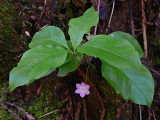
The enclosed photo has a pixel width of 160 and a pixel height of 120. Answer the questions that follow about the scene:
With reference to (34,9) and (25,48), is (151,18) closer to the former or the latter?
(34,9)

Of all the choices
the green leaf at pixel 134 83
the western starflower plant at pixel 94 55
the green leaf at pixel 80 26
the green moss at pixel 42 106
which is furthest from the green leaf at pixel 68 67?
the green moss at pixel 42 106

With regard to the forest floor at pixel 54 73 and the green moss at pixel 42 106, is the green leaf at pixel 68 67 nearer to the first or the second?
the forest floor at pixel 54 73

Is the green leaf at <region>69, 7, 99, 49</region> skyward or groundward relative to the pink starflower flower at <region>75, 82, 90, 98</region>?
skyward

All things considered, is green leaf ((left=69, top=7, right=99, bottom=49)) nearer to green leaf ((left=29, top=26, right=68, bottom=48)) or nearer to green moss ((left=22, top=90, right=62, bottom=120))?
green leaf ((left=29, top=26, right=68, bottom=48))

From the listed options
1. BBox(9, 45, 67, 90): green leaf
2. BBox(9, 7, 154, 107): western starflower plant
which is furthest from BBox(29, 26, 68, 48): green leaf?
BBox(9, 45, 67, 90): green leaf

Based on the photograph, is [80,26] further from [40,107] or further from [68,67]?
[40,107]

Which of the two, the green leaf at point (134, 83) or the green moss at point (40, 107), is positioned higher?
the green leaf at point (134, 83)

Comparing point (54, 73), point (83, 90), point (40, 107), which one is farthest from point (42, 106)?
point (83, 90)
